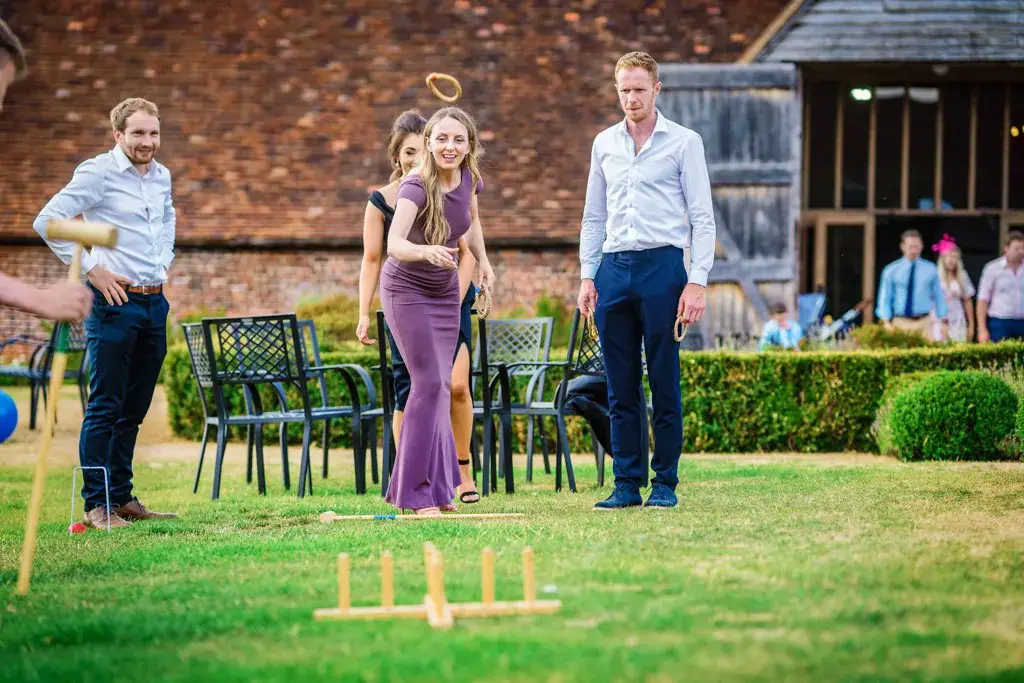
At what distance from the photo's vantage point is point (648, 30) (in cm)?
2016

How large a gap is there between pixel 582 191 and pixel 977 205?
6.10 meters

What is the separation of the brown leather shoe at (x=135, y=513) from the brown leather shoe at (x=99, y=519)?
0.14m

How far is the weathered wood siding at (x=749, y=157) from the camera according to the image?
55.1ft

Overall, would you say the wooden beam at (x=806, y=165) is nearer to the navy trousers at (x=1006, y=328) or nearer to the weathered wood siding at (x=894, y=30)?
the weathered wood siding at (x=894, y=30)

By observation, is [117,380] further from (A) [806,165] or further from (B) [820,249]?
(A) [806,165]

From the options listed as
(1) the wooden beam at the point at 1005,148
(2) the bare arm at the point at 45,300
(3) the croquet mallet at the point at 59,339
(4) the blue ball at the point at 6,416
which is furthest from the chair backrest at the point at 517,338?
(1) the wooden beam at the point at 1005,148

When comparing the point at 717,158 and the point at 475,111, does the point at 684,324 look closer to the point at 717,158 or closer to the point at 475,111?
the point at 717,158

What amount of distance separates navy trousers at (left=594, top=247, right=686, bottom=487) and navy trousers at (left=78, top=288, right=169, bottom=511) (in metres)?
2.19

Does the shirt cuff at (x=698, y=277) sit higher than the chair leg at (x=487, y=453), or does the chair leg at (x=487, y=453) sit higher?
the shirt cuff at (x=698, y=277)

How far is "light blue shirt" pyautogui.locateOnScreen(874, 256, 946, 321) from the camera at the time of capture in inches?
583

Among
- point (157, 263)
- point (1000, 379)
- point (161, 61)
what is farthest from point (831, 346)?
point (161, 61)

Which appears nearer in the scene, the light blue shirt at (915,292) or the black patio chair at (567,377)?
the black patio chair at (567,377)

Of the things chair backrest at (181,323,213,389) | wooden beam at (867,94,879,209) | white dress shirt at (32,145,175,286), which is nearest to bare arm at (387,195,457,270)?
white dress shirt at (32,145,175,286)

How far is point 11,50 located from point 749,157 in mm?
13899
